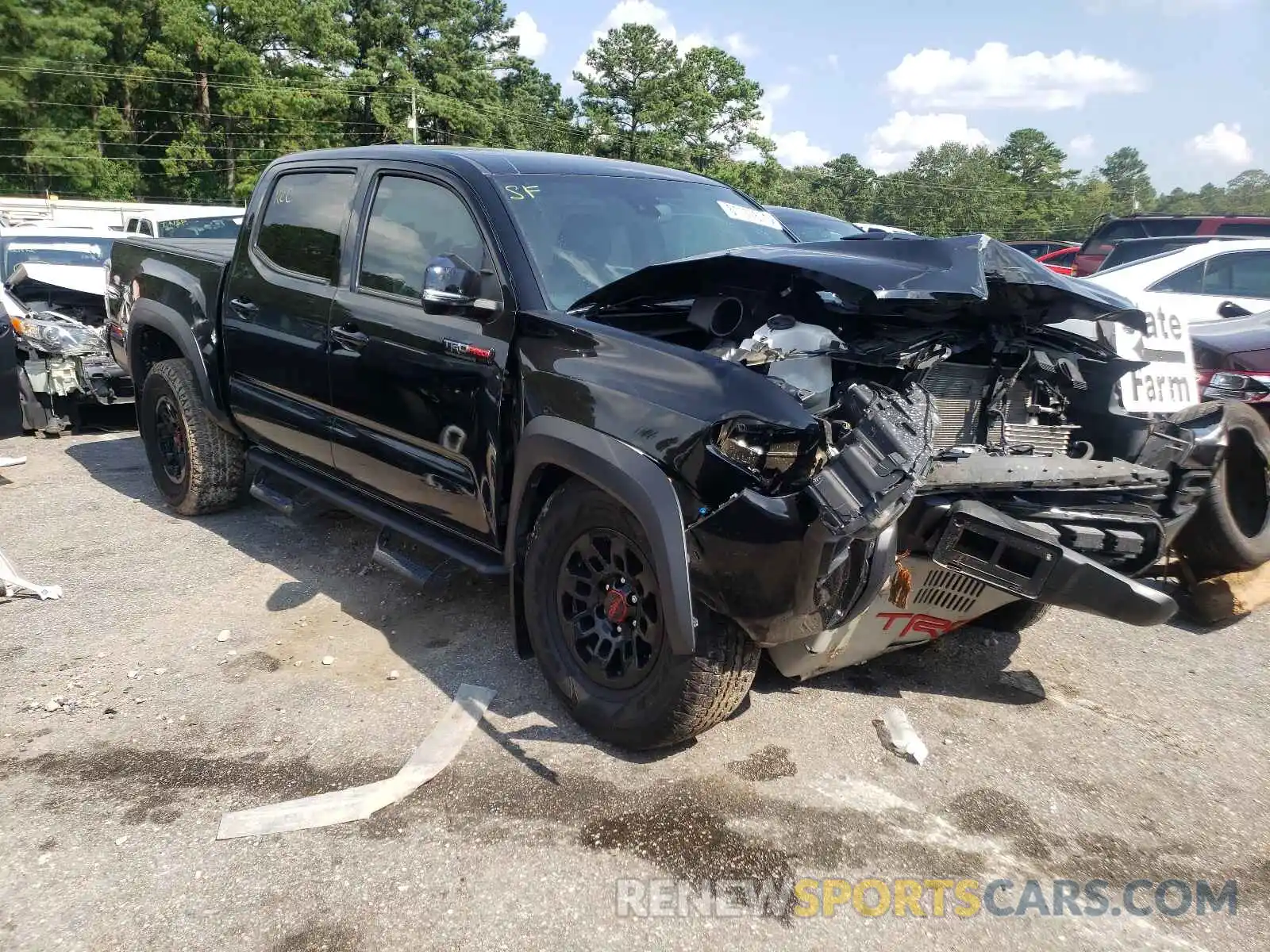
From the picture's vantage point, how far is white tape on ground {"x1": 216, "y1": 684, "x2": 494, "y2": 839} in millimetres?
2770

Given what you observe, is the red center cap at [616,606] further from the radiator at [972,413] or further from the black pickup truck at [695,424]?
the radiator at [972,413]

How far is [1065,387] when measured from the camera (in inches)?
131

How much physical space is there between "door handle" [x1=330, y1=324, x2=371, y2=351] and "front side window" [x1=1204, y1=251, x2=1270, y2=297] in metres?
7.19

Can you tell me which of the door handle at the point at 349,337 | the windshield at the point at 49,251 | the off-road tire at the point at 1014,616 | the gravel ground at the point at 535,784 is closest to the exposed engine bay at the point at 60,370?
the windshield at the point at 49,251

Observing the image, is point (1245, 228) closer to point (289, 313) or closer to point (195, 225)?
point (289, 313)

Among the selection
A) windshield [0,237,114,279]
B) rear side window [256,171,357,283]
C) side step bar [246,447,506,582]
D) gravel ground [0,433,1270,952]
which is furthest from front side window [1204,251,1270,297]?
windshield [0,237,114,279]

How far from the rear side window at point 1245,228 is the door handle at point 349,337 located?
11528 mm

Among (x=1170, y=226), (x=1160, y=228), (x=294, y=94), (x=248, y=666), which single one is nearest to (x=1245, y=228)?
(x=1170, y=226)

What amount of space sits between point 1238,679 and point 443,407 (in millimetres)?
3472

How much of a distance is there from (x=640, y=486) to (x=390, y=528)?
5.73 ft

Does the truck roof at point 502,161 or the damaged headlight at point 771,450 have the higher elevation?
the truck roof at point 502,161

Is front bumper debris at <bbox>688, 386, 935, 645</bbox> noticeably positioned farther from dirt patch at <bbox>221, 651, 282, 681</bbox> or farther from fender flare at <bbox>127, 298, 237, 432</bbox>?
fender flare at <bbox>127, 298, 237, 432</bbox>

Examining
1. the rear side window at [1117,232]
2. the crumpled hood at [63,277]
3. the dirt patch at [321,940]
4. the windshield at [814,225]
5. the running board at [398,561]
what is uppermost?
the rear side window at [1117,232]

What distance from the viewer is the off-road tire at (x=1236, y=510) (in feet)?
11.9
